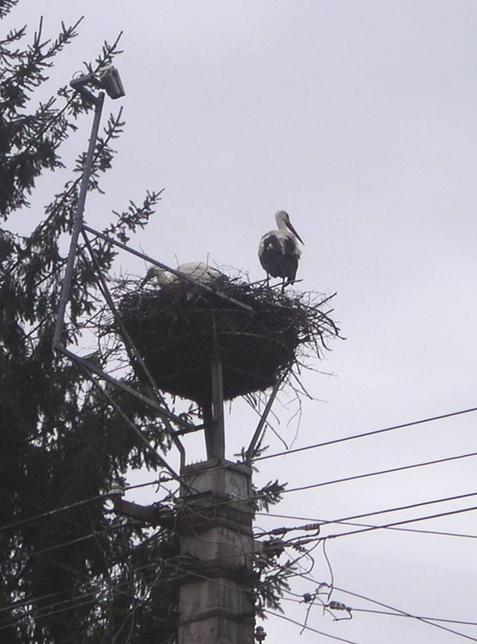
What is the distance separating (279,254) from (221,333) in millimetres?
3419

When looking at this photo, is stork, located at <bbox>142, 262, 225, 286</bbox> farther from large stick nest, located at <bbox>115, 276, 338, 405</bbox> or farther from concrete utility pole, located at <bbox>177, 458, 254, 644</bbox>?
concrete utility pole, located at <bbox>177, 458, 254, 644</bbox>

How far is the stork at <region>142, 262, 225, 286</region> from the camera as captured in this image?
12.9 m

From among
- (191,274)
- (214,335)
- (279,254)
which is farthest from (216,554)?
(279,254)

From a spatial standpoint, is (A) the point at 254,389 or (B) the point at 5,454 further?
(B) the point at 5,454

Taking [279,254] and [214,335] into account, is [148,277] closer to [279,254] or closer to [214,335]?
[214,335]

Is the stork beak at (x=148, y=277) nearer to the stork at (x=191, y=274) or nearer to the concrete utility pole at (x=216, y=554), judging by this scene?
the stork at (x=191, y=274)

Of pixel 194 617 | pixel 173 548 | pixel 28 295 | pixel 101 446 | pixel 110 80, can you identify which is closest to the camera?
pixel 194 617

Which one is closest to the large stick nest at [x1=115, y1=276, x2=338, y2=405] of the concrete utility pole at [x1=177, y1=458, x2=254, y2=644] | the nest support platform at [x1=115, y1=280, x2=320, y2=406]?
the nest support platform at [x1=115, y1=280, x2=320, y2=406]

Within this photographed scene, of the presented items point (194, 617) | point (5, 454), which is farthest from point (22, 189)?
point (194, 617)

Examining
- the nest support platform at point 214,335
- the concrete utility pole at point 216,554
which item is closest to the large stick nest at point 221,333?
the nest support platform at point 214,335

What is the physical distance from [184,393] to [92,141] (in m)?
2.36

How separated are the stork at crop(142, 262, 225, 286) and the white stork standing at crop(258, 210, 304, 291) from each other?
1.81 m

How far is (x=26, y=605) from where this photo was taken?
1344 centimetres

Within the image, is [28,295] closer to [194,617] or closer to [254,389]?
[254,389]
